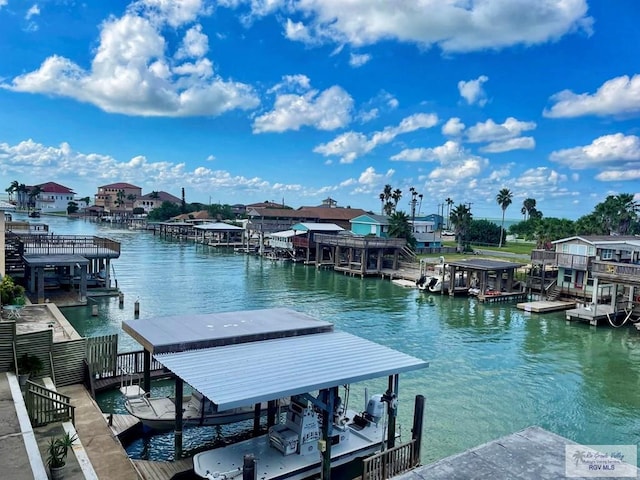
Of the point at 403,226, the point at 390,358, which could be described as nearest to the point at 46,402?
the point at 390,358

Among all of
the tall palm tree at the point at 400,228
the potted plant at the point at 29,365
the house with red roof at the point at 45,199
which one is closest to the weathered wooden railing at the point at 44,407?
the potted plant at the point at 29,365

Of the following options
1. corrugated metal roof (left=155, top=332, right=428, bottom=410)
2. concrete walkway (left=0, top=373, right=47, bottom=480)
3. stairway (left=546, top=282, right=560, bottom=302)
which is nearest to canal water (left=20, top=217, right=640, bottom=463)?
corrugated metal roof (left=155, top=332, right=428, bottom=410)

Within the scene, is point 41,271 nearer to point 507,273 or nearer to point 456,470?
point 456,470

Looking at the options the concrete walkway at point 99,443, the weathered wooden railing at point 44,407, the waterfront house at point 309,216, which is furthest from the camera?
the waterfront house at point 309,216

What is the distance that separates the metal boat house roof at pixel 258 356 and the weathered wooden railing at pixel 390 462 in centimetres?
181

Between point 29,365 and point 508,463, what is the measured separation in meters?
13.1

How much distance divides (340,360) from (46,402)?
7244 mm

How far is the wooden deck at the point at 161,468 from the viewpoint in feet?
36.1

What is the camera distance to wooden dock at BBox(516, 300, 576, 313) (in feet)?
120

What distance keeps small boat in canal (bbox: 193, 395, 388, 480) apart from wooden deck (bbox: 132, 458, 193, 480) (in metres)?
0.59

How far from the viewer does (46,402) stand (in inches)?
464

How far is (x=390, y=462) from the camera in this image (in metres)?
11.3

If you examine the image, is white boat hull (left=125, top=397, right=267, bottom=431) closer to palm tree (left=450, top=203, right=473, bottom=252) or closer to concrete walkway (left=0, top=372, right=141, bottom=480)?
concrete walkway (left=0, top=372, right=141, bottom=480)

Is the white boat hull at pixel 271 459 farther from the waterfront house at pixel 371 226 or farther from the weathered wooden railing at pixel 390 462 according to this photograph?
the waterfront house at pixel 371 226
